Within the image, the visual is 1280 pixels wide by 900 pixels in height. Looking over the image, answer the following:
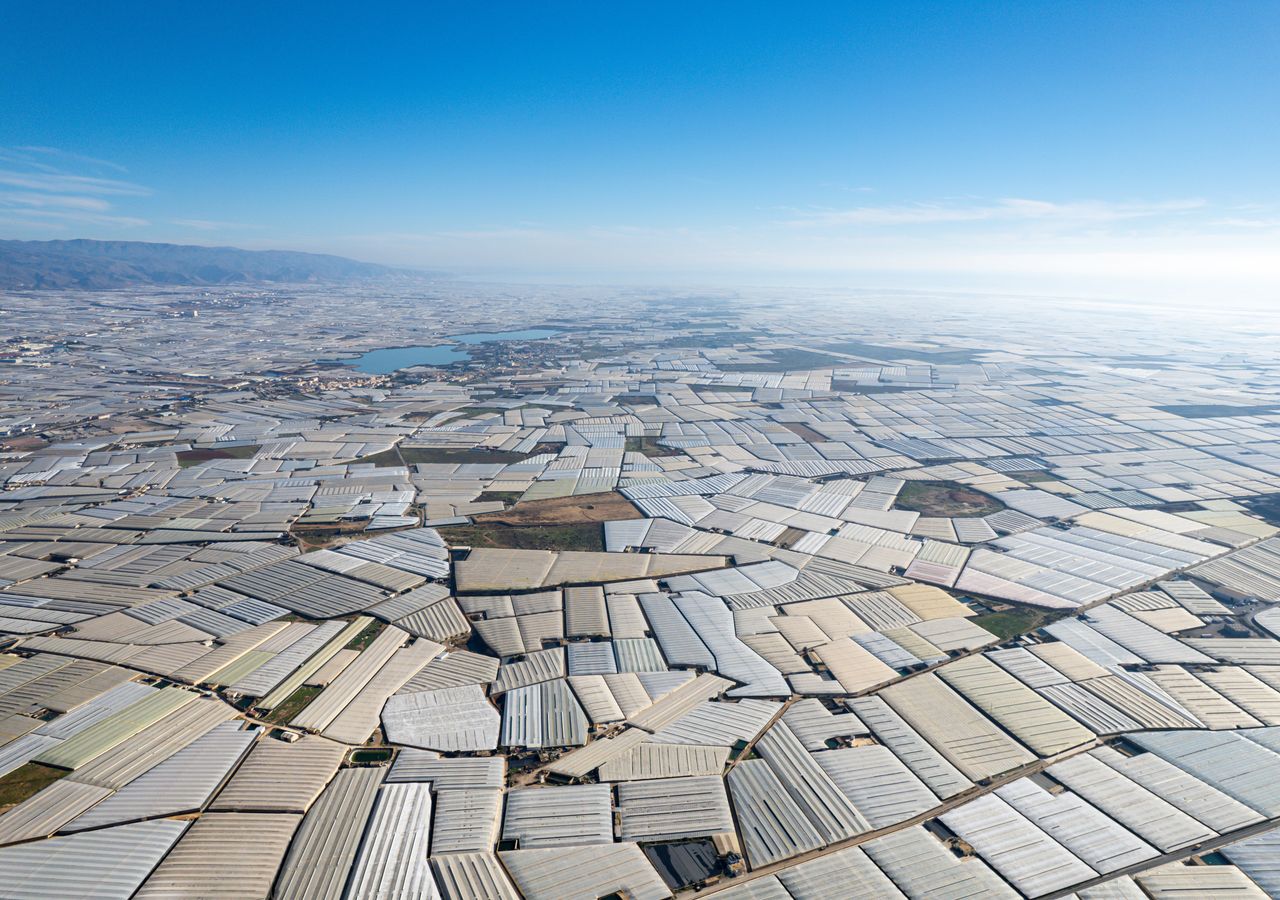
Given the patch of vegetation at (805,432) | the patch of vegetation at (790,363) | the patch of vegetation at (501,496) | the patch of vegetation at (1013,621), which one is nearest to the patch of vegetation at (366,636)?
the patch of vegetation at (501,496)

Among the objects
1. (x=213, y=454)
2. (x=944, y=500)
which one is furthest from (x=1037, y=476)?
(x=213, y=454)

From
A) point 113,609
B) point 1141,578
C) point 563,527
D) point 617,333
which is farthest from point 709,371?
point 113,609

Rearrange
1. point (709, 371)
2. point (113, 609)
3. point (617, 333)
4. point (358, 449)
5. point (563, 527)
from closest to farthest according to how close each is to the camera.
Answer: point (113, 609) < point (563, 527) < point (358, 449) < point (709, 371) < point (617, 333)

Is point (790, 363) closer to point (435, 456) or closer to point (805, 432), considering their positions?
point (805, 432)

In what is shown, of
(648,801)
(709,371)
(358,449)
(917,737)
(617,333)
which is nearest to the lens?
(648,801)

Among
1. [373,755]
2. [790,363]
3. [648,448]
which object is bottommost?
[648,448]

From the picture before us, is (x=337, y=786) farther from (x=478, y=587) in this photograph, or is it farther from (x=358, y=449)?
(x=358, y=449)
